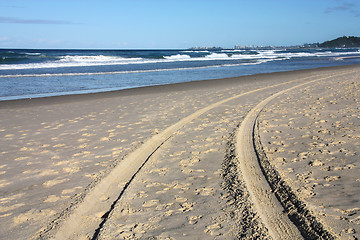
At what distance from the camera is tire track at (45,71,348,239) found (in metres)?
2.82

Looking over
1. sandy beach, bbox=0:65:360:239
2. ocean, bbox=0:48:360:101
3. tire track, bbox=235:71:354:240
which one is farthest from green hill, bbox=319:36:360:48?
tire track, bbox=235:71:354:240

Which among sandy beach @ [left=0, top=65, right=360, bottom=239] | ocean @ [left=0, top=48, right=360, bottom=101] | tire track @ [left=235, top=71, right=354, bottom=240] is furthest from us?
ocean @ [left=0, top=48, right=360, bottom=101]

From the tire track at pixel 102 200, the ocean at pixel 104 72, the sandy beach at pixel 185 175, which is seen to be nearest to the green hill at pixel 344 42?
the ocean at pixel 104 72

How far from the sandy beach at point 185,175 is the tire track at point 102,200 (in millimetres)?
14

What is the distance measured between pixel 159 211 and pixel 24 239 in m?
1.26

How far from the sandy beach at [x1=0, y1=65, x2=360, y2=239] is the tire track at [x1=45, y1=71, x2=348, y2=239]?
0.05 ft

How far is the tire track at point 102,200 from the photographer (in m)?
2.82

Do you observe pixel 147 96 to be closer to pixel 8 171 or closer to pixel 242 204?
pixel 8 171

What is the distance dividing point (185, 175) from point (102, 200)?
3.72 ft

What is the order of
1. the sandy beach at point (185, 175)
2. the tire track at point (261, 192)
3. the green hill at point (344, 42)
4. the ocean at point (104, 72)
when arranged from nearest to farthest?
1. the tire track at point (261, 192)
2. the sandy beach at point (185, 175)
3. the ocean at point (104, 72)
4. the green hill at point (344, 42)

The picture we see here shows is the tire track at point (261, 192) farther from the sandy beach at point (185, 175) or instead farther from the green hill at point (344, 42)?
the green hill at point (344, 42)

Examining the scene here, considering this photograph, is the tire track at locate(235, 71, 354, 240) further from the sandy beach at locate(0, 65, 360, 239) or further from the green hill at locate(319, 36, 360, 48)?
the green hill at locate(319, 36, 360, 48)

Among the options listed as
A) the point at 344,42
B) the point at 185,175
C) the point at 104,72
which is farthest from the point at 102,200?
the point at 344,42

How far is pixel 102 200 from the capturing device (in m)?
3.41
